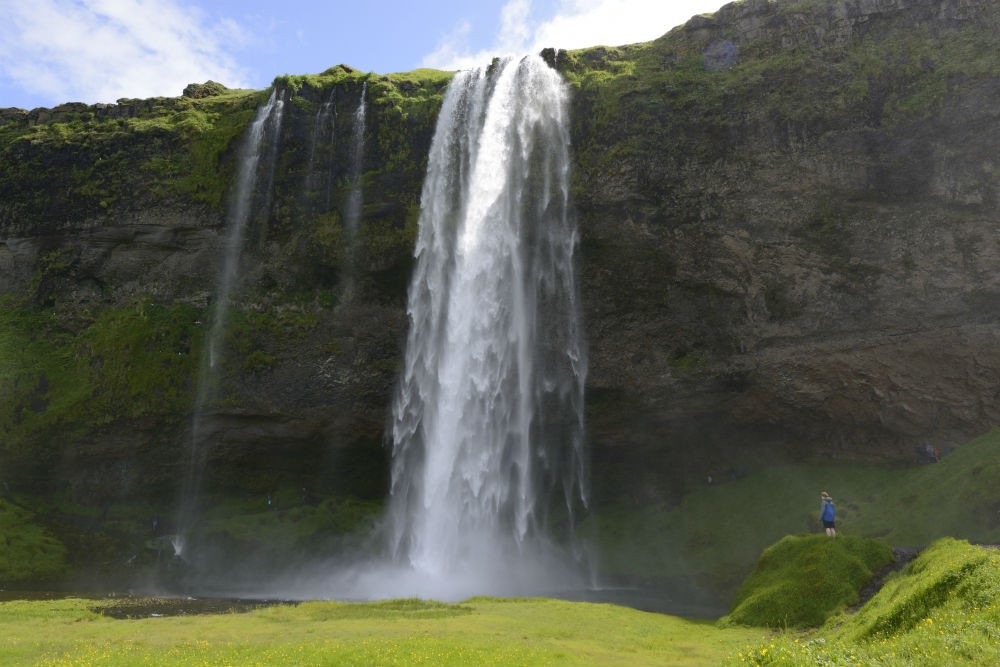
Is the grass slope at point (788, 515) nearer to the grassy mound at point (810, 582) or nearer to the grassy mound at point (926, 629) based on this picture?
the grassy mound at point (810, 582)

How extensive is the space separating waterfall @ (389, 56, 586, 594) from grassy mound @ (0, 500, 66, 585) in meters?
18.6

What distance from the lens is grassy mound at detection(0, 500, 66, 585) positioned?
121ft

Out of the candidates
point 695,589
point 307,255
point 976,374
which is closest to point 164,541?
point 307,255

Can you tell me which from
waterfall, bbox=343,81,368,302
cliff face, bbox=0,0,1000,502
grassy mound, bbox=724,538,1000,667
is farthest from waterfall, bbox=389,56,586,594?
grassy mound, bbox=724,538,1000,667

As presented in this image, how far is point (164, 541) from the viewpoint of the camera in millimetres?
41938

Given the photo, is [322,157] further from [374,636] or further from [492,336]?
[374,636]

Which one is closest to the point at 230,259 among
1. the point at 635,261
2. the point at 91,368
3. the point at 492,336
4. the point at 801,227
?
the point at 91,368

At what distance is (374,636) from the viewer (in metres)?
17.8

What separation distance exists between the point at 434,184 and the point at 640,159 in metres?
12.1

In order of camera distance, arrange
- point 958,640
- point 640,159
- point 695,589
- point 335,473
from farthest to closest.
→ point 335,473 < point 640,159 < point 695,589 < point 958,640

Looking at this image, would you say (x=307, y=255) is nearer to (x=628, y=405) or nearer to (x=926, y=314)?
(x=628, y=405)

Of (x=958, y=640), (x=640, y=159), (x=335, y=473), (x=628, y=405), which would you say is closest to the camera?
(x=958, y=640)

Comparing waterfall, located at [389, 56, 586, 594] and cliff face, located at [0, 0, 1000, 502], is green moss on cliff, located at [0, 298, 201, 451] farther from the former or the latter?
waterfall, located at [389, 56, 586, 594]

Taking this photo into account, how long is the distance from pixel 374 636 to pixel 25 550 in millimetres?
31203
